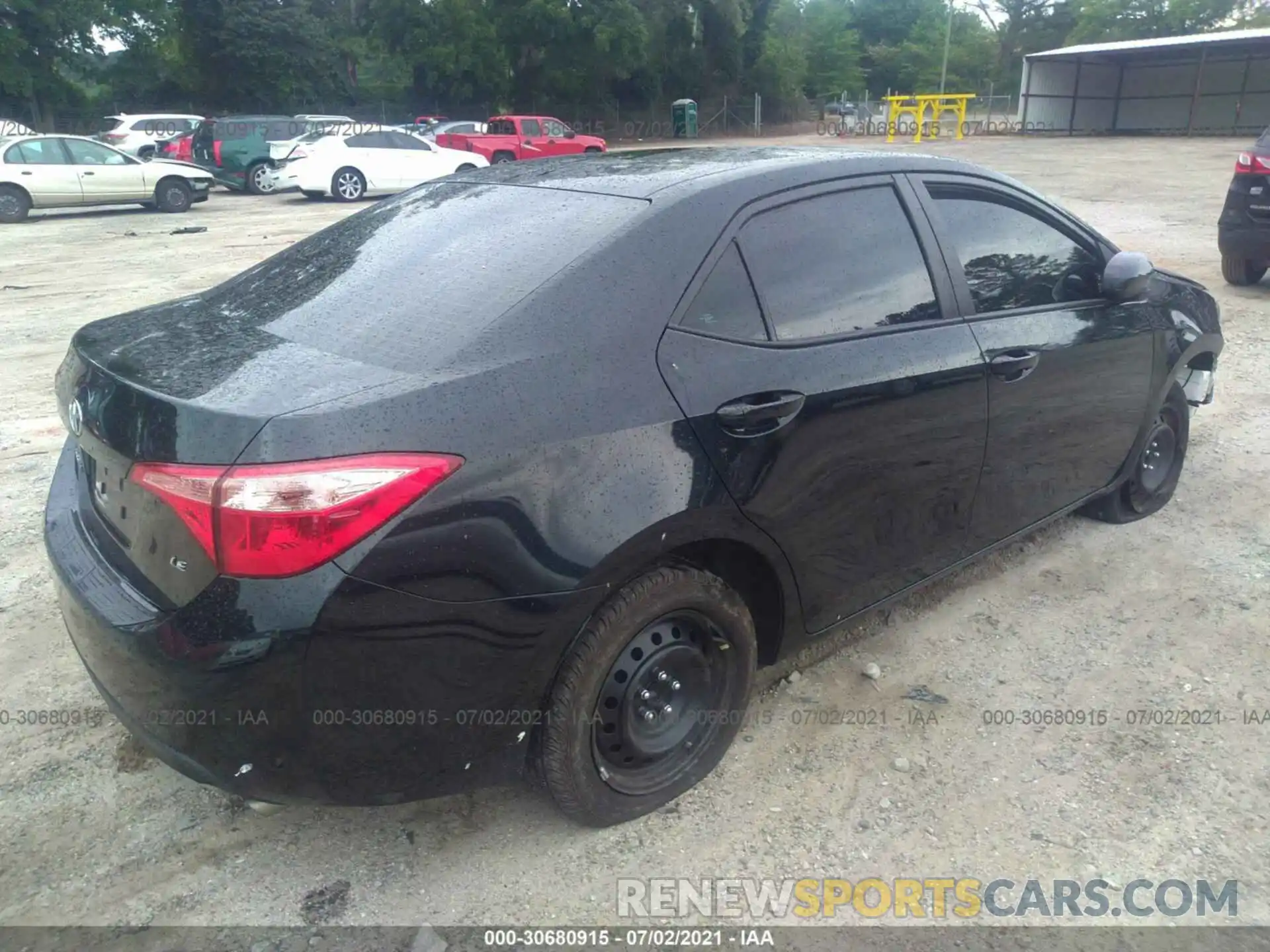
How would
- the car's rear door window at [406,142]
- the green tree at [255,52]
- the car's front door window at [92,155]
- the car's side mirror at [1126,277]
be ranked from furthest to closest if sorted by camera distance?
1. the green tree at [255,52]
2. the car's rear door window at [406,142]
3. the car's front door window at [92,155]
4. the car's side mirror at [1126,277]

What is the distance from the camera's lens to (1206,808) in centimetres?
277

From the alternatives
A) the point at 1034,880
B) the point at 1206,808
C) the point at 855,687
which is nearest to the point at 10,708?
the point at 855,687

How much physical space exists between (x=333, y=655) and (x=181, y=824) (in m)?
1.08

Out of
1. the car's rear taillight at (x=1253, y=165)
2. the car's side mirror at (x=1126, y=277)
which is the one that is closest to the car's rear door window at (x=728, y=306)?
the car's side mirror at (x=1126, y=277)

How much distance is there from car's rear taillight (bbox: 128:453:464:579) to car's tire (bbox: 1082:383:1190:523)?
346 cm

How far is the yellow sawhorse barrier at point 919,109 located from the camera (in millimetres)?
37312

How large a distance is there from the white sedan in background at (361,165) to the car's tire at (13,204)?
15.5 ft

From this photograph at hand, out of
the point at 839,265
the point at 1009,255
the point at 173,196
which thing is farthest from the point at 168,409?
the point at 173,196

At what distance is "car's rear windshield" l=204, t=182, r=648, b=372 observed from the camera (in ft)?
7.94

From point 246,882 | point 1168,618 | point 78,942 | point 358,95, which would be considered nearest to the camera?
point 78,942

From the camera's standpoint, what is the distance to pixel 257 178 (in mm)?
21547

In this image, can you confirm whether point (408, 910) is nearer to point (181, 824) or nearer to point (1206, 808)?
point (181, 824)

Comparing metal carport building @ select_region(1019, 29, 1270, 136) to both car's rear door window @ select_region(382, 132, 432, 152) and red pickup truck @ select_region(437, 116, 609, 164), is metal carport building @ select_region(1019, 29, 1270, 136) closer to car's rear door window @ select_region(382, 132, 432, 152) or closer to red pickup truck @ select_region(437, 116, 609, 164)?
red pickup truck @ select_region(437, 116, 609, 164)

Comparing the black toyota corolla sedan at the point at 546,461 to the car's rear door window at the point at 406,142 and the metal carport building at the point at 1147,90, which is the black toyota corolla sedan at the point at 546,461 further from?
the metal carport building at the point at 1147,90
